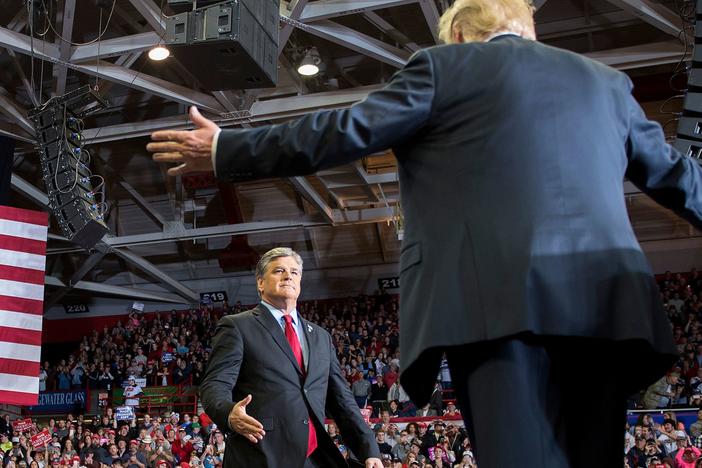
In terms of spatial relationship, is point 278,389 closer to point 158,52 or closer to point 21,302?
point 21,302

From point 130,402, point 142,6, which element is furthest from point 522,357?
point 130,402

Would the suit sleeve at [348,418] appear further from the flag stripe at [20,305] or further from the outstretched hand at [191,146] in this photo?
the flag stripe at [20,305]

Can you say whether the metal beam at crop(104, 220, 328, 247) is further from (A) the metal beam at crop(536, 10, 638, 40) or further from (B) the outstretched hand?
(B) the outstretched hand

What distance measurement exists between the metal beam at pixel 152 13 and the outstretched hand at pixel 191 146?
10.8 metres

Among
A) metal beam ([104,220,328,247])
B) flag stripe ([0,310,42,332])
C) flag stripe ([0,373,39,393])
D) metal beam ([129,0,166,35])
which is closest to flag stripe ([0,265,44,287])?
flag stripe ([0,310,42,332])

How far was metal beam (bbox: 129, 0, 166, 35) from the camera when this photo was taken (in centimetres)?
1238

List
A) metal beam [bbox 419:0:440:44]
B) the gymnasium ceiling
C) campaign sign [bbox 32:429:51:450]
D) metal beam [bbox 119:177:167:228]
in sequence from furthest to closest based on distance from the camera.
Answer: metal beam [bbox 119:177:167:228] < campaign sign [bbox 32:429:51:450] < the gymnasium ceiling < metal beam [bbox 419:0:440:44]

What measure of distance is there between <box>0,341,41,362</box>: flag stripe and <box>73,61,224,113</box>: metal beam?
4314 millimetres

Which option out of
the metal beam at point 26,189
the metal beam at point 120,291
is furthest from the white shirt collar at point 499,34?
the metal beam at point 120,291

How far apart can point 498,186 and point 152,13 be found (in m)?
11.5

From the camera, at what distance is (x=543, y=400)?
1889 mm

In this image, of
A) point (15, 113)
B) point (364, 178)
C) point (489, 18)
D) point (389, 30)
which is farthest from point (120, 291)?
point (489, 18)

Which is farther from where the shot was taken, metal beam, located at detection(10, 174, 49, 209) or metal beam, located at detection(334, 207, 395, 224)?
metal beam, located at detection(334, 207, 395, 224)

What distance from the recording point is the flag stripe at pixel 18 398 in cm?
1175
